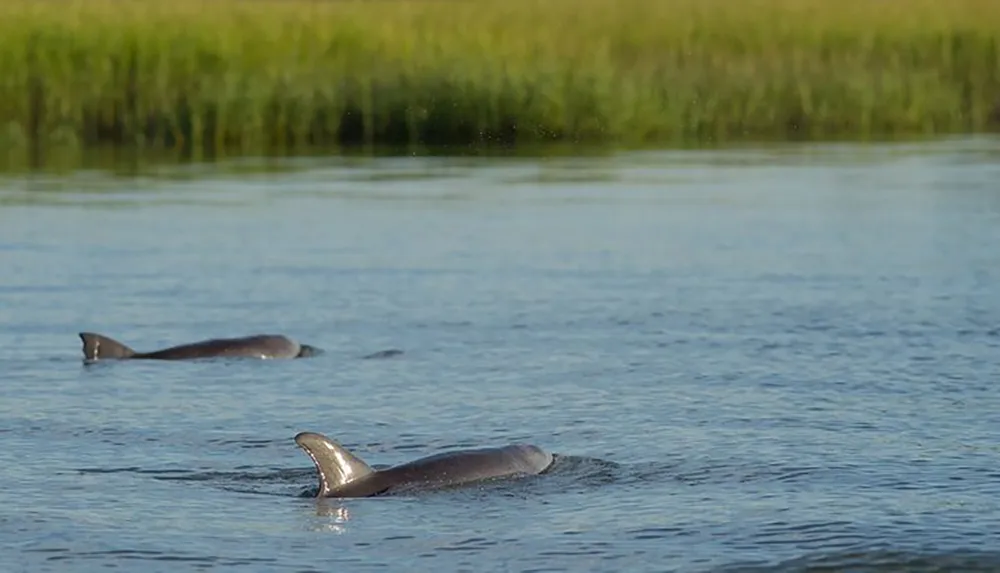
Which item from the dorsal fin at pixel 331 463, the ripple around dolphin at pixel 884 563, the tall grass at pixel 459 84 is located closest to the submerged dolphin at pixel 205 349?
the dorsal fin at pixel 331 463

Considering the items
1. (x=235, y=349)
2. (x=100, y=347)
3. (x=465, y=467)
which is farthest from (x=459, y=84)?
(x=465, y=467)

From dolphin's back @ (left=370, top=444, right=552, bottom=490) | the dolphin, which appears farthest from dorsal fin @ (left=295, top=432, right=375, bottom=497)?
dolphin's back @ (left=370, top=444, right=552, bottom=490)

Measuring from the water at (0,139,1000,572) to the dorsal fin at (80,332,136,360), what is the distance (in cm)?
18

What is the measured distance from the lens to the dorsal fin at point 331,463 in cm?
979

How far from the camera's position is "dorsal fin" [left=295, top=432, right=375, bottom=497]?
32.1ft

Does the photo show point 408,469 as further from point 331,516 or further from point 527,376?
point 527,376

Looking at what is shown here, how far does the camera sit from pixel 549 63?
33.8 meters

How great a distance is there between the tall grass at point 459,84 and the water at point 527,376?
19.2ft

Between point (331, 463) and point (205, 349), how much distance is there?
465 centimetres

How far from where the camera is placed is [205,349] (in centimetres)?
1450

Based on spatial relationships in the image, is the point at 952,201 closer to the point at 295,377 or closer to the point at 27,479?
the point at 295,377

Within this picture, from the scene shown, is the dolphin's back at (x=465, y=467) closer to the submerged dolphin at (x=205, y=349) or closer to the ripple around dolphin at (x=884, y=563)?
the ripple around dolphin at (x=884, y=563)

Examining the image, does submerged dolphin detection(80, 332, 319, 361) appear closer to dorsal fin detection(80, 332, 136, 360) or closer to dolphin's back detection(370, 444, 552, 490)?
dorsal fin detection(80, 332, 136, 360)

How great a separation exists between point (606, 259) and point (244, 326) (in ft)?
14.2
